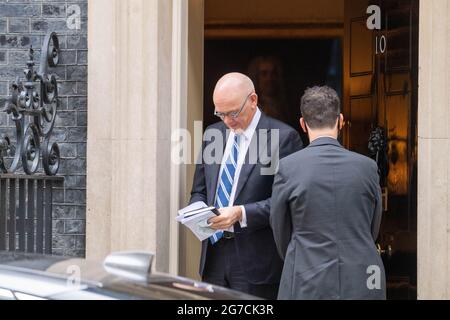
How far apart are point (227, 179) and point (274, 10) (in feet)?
20.2

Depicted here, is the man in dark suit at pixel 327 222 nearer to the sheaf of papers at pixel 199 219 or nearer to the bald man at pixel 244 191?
the sheaf of papers at pixel 199 219

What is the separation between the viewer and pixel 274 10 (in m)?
12.2

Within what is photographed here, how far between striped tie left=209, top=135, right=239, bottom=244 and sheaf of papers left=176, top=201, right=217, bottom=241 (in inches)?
11.1

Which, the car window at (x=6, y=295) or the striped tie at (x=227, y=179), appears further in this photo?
the striped tie at (x=227, y=179)

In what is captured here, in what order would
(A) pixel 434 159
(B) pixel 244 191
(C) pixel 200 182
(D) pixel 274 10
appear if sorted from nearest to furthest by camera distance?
(B) pixel 244 191, (C) pixel 200 182, (A) pixel 434 159, (D) pixel 274 10

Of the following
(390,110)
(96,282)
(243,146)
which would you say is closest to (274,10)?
(390,110)

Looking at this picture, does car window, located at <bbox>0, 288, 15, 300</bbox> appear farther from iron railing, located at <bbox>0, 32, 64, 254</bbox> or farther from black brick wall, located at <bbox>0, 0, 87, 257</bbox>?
black brick wall, located at <bbox>0, 0, 87, 257</bbox>

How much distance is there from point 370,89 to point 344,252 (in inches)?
148

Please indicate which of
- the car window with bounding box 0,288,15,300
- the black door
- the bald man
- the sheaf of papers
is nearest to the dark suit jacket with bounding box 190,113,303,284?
the bald man

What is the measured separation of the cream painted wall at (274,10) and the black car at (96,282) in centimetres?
832

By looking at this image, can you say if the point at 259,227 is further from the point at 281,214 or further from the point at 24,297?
the point at 24,297

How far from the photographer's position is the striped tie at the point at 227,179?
634 cm

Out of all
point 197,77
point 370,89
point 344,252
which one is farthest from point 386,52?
point 344,252

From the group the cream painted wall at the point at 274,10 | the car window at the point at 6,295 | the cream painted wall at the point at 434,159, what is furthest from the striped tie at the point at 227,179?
the cream painted wall at the point at 274,10
